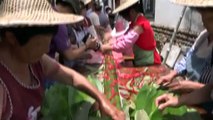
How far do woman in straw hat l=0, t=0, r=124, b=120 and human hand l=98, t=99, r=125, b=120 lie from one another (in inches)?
12.5

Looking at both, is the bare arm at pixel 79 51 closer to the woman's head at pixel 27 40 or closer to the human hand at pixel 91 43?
the human hand at pixel 91 43

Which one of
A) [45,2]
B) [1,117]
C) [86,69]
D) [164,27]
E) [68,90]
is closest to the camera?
[1,117]

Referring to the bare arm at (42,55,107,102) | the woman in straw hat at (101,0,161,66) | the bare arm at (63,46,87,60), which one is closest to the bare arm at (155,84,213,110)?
the bare arm at (42,55,107,102)

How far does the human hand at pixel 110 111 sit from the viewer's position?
177 centimetres

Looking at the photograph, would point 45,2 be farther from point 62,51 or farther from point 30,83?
point 62,51

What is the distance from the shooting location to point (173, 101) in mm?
1867

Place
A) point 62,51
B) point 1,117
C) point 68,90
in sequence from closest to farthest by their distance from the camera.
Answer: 1. point 1,117
2. point 68,90
3. point 62,51

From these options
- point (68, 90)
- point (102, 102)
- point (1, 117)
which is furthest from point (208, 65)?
point (1, 117)

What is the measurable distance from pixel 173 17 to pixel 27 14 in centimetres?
582

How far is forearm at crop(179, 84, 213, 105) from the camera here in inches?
72.9

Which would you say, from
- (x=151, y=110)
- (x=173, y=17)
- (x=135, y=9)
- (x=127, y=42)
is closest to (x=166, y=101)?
(x=151, y=110)

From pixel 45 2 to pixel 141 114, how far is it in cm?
64

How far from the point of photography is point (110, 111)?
1.79m

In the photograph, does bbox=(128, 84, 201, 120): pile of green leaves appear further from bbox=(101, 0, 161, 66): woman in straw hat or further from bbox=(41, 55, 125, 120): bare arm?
bbox=(101, 0, 161, 66): woman in straw hat
